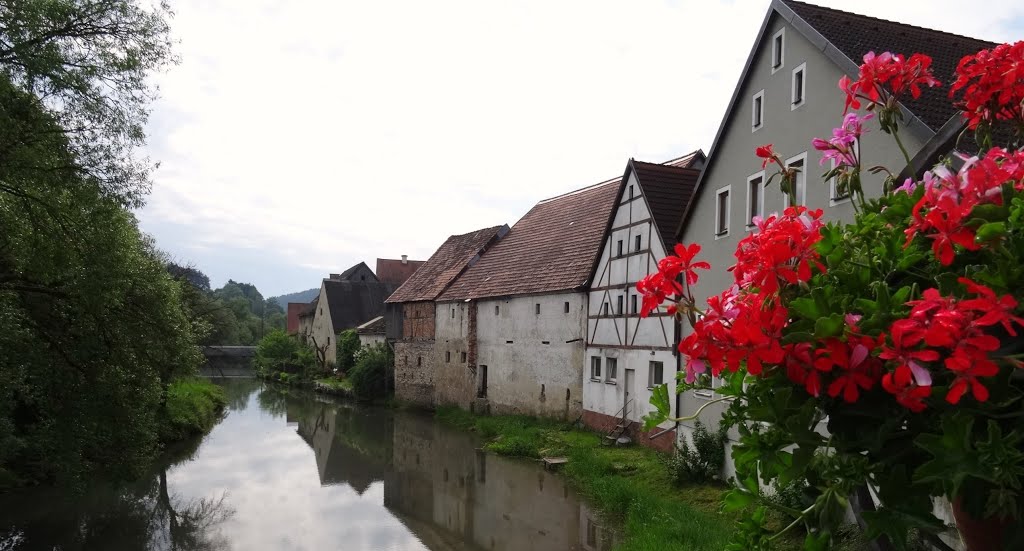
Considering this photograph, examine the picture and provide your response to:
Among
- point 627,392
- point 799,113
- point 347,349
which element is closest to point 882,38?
point 799,113

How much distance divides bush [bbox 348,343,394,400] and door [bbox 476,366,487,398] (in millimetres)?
8498

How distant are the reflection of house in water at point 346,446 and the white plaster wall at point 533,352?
13.9ft

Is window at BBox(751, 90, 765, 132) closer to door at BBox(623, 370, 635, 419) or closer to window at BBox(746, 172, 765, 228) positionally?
window at BBox(746, 172, 765, 228)

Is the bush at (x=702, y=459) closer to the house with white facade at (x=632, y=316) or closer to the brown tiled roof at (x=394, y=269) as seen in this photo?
the house with white facade at (x=632, y=316)

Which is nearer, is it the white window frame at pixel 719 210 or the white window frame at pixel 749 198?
the white window frame at pixel 749 198

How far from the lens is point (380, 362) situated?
3188 centimetres

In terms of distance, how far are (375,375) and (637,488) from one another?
69.6 ft

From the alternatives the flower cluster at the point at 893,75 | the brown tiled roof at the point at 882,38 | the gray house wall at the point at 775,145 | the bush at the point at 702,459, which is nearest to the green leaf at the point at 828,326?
the flower cluster at the point at 893,75

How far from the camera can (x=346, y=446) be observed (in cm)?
2164

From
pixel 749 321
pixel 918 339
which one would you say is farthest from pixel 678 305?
pixel 918 339

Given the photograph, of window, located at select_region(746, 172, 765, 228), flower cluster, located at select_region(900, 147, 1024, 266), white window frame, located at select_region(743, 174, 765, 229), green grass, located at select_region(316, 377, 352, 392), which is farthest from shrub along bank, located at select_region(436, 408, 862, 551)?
green grass, located at select_region(316, 377, 352, 392)

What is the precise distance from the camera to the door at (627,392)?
16297 mm

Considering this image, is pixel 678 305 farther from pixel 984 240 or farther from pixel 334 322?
pixel 334 322

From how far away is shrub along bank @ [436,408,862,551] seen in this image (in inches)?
368
